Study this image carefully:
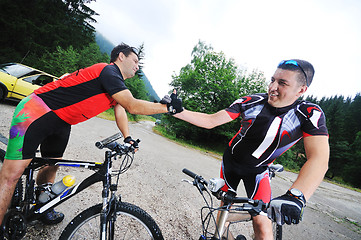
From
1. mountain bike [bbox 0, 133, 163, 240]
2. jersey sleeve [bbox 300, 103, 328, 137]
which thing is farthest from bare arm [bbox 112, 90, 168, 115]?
jersey sleeve [bbox 300, 103, 328, 137]

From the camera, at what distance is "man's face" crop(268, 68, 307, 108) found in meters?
1.67

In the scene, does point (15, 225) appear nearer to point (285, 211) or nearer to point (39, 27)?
point (285, 211)

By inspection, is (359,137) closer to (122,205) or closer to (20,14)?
(122,205)

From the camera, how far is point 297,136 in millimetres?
1810

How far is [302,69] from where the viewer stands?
5.49 ft

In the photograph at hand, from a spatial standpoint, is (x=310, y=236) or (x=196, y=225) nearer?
(x=196, y=225)

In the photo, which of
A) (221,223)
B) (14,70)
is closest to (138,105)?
(221,223)

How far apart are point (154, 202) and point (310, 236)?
3982mm

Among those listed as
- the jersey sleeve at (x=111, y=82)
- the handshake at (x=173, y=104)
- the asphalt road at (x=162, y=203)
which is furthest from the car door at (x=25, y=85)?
the handshake at (x=173, y=104)

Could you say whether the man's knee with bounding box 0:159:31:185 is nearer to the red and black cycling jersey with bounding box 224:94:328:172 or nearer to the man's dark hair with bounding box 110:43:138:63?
the man's dark hair with bounding box 110:43:138:63

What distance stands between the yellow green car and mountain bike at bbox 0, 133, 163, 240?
7.09m

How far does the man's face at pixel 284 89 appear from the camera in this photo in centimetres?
167

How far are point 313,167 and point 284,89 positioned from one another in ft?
2.67

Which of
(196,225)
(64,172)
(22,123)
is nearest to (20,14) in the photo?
(64,172)
